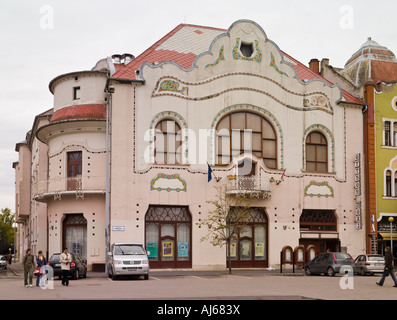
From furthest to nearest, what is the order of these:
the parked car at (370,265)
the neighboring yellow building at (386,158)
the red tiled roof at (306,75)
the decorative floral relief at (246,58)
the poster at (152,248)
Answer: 1. the red tiled roof at (306,75)
2. the neighboring yellow building at (386,158)
3. the decorative floral relief at (246,58)
4. the poster at (152,248)
5. the parked car at (370,265)

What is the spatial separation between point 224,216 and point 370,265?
918 centimetres

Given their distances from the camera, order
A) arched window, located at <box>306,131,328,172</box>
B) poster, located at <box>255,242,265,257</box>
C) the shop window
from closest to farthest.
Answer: poster, located at <box>255,242,265,257</box>
the shop window
arched window, located at <box>306,131,328,172</box>

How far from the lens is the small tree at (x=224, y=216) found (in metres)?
38.1

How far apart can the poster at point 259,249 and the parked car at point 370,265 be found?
24.8ft

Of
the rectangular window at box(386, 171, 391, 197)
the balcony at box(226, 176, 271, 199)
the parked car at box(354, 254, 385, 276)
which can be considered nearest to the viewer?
the parked car at box(354, 254, 385, 276)

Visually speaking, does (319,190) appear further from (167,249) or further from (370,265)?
(167,249)

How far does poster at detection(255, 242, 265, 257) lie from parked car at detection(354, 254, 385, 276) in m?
7.57

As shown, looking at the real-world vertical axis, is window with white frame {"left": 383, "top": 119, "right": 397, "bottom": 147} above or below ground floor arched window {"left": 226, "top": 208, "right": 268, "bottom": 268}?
above

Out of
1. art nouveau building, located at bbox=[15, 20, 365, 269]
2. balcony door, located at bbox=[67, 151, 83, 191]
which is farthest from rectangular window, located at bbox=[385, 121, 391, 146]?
balcony door, located at bbox=[67, 151, 83, 191]

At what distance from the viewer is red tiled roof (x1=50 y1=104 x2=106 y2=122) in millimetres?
40188

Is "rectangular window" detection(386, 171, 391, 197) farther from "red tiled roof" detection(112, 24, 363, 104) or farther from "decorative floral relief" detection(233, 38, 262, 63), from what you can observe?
"decorative floral relief" detection(233, 38, 262, 63)

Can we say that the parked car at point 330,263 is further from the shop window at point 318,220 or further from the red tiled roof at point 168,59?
the red tiled roof at point 168,59

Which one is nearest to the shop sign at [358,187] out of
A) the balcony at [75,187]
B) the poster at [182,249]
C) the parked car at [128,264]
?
the poster at [182,249]
